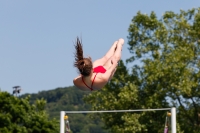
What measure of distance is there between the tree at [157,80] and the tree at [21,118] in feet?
9.49

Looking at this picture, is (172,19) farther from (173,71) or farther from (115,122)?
(115,122)

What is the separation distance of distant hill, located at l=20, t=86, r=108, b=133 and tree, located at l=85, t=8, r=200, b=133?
273ft

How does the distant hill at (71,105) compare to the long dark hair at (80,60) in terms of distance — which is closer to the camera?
the long dark hair at (80,60)

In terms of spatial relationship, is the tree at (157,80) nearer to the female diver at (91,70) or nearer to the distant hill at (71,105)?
the female diver at (91,70)

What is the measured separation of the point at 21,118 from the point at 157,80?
721 centimetres

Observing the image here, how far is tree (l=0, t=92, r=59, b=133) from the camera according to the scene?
1101 inches

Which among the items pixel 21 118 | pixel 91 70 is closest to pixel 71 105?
pixel 21 118

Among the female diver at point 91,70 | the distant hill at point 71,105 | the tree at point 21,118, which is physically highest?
the distant hill at point 71,105

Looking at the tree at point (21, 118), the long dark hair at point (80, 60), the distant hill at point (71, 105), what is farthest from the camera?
the distant hill at point (71, 105)

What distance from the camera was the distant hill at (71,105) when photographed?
116000 mm

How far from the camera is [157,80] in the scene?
28922 mm

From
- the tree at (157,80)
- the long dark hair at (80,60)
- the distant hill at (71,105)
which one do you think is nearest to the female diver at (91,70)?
the long dark hair at (80,60)

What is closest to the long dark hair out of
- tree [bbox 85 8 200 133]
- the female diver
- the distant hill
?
the female diver

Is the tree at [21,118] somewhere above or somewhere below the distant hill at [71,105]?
below
